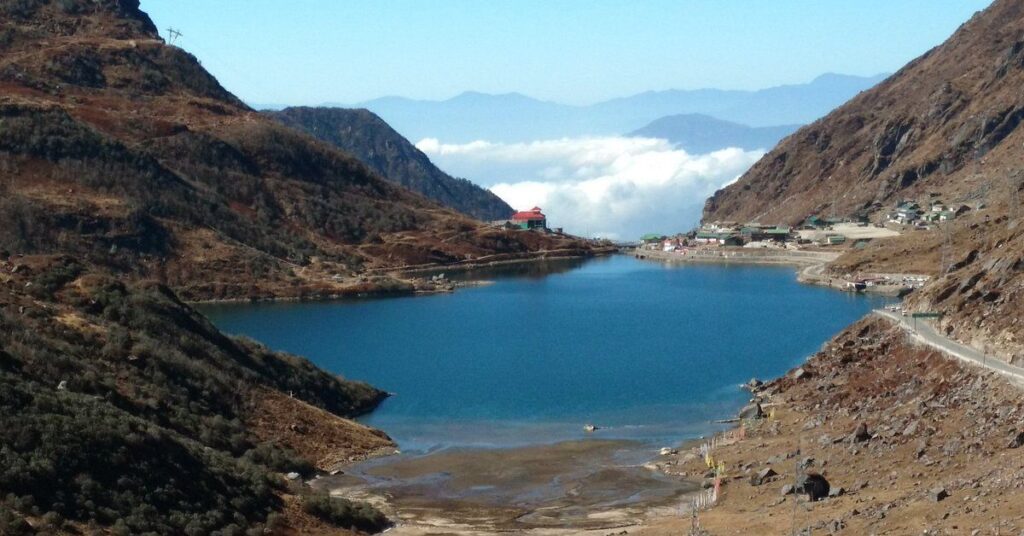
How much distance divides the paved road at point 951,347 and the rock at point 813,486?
9.90m

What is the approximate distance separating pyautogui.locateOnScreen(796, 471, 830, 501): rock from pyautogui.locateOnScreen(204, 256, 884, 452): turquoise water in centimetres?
1649

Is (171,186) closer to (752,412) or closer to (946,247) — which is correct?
(946,247)

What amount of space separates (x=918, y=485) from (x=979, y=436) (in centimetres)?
455

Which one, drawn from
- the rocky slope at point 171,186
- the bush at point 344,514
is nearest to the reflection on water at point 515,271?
the rocky slope at point 171,186

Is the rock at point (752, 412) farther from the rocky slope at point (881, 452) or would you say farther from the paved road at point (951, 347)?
the paved road at point (951, 347)

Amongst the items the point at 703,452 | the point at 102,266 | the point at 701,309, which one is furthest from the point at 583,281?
the point at 703,452

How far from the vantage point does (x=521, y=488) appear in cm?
5219

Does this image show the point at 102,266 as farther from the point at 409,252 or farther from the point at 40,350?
the point at 40,350

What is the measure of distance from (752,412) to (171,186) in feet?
337

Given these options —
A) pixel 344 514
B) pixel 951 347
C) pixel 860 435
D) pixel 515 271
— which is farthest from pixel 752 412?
pixel 515 271

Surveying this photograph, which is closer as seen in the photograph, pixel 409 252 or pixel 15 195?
pixel 15 195

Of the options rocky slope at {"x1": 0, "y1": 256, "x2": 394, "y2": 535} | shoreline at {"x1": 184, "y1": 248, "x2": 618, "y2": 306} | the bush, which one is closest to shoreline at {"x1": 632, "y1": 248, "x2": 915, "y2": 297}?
shoreline at {"x1": 184, "y1": 248, "x2": 618, "y2": 306}

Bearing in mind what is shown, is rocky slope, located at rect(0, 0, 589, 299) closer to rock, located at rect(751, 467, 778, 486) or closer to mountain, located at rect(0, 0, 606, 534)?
mountain, located at rect(0, 0, 606, 534)

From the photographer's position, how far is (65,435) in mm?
40688
